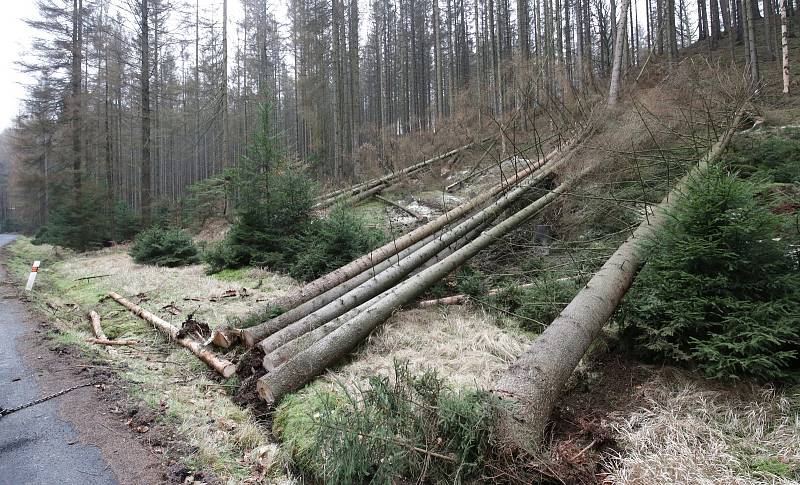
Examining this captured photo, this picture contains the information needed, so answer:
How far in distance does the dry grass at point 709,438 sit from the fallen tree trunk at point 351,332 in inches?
108

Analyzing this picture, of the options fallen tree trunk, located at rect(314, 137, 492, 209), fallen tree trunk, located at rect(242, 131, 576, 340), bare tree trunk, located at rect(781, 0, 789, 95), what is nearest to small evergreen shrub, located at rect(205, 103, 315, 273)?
fallen tree trunk, located at rect(314, 137, 492, 209)

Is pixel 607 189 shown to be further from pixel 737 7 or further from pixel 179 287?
pixel 737 7

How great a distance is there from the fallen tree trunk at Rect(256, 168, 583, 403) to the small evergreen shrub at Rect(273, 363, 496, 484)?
1328 millimetres

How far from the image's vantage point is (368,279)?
6.10 metres

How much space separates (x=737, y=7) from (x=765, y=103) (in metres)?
18.1

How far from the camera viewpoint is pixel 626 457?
7.96 ft

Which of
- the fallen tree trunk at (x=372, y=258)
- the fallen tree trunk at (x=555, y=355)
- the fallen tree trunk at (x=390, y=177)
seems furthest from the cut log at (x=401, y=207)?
the fallen tree trunk at (x=555, y=355)

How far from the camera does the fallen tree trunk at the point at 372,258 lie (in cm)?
557

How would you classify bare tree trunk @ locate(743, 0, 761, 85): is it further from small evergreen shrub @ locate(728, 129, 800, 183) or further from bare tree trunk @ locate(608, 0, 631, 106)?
small evergreen shrub @ locate(728, 129, 800, 183)

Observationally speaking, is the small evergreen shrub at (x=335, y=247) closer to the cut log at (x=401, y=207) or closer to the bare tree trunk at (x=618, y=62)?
the cut log at (x=401, y=207)

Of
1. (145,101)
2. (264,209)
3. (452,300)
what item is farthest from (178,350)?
→ (145,101)

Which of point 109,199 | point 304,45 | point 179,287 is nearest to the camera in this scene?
point 179,287

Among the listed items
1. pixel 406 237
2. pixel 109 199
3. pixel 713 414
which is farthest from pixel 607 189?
pixel 109 199

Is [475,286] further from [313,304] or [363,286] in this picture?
[313,304]
